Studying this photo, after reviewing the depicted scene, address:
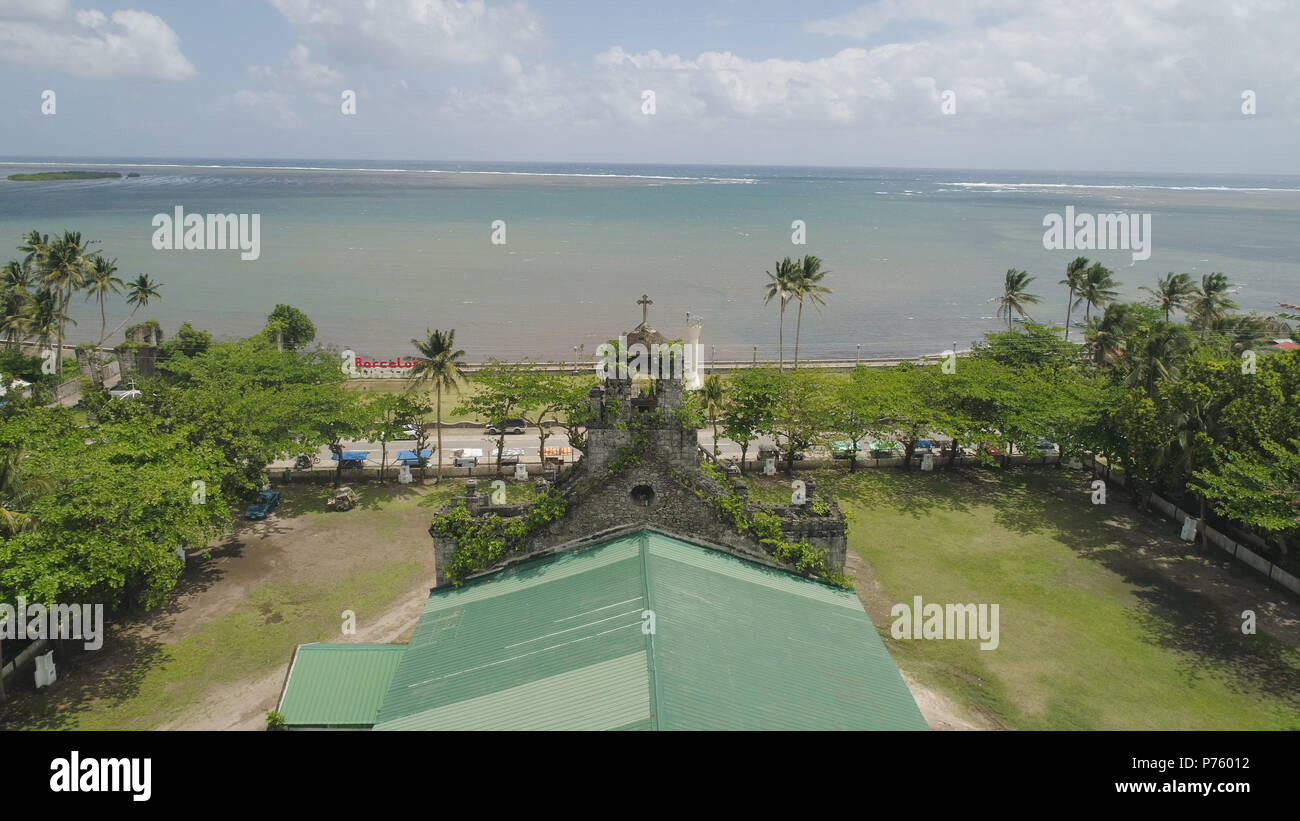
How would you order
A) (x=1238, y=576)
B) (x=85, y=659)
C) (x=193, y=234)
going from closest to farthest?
(x=85, y=659)
(x=1238, y=576)
(x=193, y=234)

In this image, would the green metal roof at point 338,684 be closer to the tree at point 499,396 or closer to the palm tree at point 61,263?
the tree at point 499,396

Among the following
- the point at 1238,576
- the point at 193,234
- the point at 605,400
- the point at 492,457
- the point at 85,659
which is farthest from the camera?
the point at 193,234

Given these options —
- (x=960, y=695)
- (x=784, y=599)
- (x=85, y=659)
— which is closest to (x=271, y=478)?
(x=85, y=659)

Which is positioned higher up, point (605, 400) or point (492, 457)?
point (605, 400)

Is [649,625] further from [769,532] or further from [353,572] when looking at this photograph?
[353,572]

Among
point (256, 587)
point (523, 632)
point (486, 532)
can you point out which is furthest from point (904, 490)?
point (256, 587)

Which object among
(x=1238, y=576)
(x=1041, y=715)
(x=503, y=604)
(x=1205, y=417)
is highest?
(x=1205, y=417)

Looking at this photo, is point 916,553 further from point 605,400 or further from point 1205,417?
point 605,400

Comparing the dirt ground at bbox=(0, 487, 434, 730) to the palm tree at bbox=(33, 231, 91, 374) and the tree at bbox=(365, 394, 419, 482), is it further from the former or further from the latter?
the palm tree at bbox=(33, 231, 91, 374)
